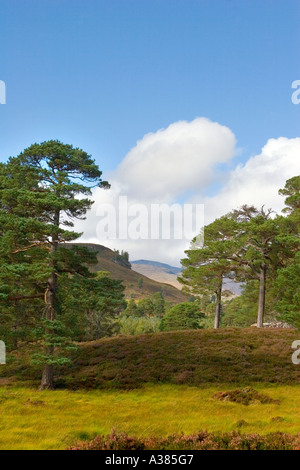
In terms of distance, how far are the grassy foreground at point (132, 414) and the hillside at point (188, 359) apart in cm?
135

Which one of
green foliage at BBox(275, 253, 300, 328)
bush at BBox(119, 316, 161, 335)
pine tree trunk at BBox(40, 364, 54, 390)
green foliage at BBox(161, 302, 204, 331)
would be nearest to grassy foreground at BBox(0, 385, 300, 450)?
pine tree trunk at BBox(40, 364, 54, 390)

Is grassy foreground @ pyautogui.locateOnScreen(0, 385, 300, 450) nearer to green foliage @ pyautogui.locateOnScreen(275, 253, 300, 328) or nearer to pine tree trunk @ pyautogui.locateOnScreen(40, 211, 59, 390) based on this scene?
pine tree trunk @ pyautogui.locateOnScreen(40, 211, 59, 390)

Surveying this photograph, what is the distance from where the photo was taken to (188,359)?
23969 millimetres

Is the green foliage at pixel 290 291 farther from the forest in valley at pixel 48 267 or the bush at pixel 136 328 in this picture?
the bush at pixel 136 328

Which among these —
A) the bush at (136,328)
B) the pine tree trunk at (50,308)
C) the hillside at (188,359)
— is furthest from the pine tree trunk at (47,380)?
the bush at (136,328)

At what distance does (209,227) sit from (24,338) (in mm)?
21727

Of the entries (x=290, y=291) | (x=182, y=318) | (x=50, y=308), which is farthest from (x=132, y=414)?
(x=182, y=318)

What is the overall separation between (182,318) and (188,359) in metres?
26.6

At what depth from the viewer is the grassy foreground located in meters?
12.1

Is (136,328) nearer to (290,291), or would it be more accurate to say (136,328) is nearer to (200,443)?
(290,291)

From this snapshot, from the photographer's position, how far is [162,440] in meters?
10.2
